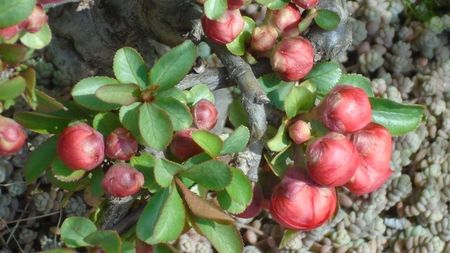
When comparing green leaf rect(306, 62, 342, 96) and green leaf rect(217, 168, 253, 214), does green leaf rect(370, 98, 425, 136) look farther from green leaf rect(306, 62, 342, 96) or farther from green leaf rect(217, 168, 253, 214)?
green leaf rect(217, 168, 253, 214)

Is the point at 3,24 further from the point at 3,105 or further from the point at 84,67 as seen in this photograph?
the point at 84,67

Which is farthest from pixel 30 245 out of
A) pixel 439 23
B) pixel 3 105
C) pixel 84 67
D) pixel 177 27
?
pixel 439 23

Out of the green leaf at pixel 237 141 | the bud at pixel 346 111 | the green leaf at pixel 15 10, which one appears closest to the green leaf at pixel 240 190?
the green leaf at pixel 237 141

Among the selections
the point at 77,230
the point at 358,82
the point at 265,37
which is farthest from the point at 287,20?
the point at 77,230

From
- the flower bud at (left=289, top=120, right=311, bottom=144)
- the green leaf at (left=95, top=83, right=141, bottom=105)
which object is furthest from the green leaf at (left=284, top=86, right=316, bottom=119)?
the green leaf at (left=95, top=83, right=141, bottom=105)

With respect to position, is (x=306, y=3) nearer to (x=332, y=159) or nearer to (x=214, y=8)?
(x=214, y=8)

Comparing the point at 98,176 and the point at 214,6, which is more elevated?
the point at 214,6

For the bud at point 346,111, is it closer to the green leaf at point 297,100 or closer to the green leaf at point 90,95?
the green leaf at point 297,100
